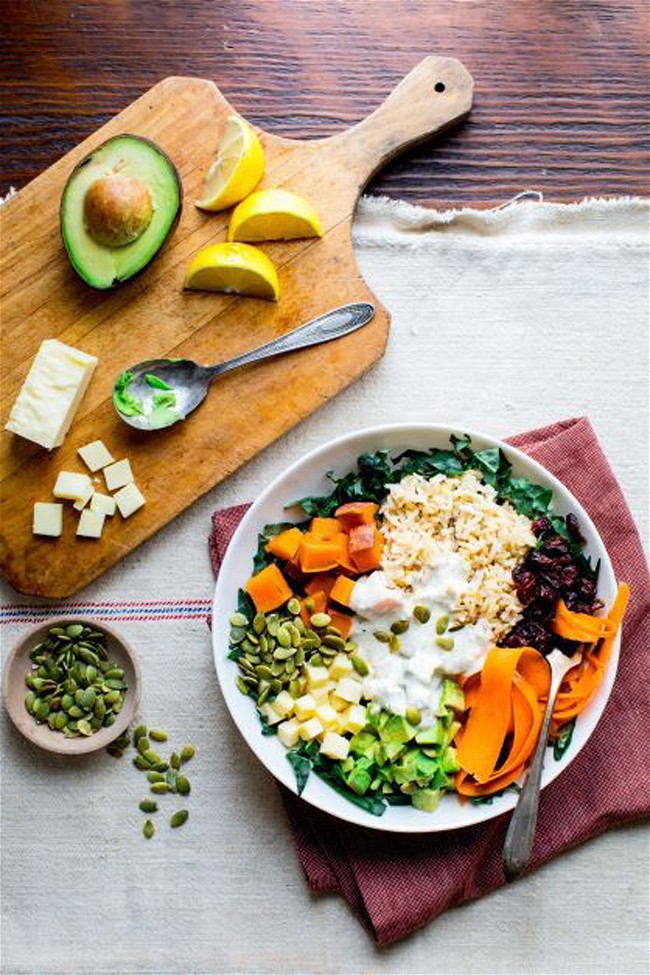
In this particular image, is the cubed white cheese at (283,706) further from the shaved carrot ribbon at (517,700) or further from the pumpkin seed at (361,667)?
the shaved carrot ribbon at (517,700)

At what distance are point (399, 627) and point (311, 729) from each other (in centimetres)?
32

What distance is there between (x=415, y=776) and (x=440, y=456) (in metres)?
0.77

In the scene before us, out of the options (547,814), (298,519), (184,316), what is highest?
(184,316)

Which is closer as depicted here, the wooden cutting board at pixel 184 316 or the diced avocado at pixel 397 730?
the diced avocado at pixel 397 730

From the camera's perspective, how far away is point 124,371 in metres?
2.82

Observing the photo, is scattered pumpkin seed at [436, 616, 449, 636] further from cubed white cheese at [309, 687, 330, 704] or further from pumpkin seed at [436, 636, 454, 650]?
cubed white cheese at [309, 687, 330, 704]

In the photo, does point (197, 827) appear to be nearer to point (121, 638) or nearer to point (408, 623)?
point (121, 638)

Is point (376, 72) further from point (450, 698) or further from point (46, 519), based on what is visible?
point (450, 698)

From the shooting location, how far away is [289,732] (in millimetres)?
2641

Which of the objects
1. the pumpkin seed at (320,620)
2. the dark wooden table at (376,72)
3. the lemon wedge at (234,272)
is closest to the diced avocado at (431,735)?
the pumpkin seed at (320,620)

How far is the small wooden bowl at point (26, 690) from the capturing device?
2740 millimetres

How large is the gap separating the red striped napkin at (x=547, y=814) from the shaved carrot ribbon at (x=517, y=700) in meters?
0.20

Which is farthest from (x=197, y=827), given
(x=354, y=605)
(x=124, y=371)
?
(x=124, y=371)

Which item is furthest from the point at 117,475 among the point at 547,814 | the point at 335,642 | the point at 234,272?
the point at 547,814
